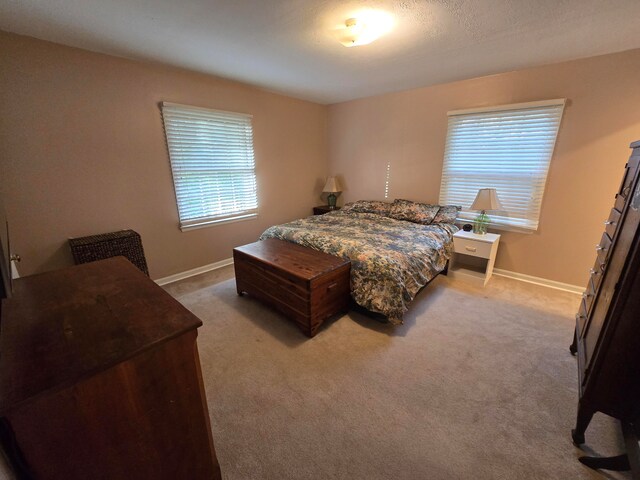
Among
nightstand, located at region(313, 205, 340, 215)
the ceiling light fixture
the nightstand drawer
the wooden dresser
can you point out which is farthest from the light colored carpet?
nightstand, located at region(313, 205, 340, 215)

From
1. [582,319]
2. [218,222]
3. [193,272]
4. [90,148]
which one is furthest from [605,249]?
[90,148]

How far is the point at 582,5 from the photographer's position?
1.62 metres

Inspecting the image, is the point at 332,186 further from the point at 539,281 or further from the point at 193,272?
the point at 539,281

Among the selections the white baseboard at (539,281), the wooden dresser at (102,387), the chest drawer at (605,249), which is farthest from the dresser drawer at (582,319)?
the wooden dresser at (102,387)

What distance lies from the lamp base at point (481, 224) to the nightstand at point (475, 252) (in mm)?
51

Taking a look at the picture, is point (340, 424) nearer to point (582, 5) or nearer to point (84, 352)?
point (84, 352)

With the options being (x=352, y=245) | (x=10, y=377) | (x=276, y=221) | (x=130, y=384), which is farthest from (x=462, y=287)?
(x=10, y=377)

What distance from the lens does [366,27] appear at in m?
1.88

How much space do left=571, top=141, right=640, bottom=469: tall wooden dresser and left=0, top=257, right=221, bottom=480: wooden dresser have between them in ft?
5.67

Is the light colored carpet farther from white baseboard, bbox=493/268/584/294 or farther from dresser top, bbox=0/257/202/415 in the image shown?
dresser top, bbox=0/257/202/415

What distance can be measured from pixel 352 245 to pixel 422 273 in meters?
0.68

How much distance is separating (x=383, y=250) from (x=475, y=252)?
1306 millimetres

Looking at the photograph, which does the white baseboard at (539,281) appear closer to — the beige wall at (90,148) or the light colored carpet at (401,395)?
the light colored carpet at (401,395)

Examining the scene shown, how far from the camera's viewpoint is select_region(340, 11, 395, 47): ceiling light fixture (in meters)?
1.77
